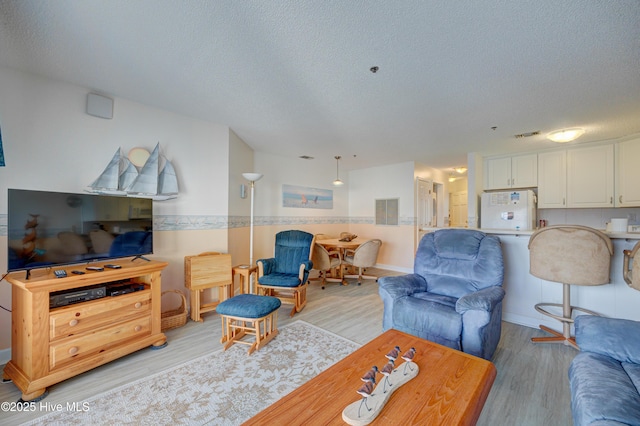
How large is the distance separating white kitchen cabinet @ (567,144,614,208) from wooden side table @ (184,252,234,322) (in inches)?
220

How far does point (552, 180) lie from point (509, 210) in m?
0.89

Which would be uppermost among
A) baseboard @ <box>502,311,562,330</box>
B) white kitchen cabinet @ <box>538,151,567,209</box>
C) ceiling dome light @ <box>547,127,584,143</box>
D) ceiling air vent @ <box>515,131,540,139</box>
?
ceiling air vent @ <box>515,131,540,139</box>

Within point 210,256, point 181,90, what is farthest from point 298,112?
point 210,256

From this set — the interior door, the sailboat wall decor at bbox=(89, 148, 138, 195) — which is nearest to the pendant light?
the interior door

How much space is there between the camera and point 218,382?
1878 millimetres

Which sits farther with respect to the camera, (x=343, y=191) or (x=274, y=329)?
(x=343, y=191)

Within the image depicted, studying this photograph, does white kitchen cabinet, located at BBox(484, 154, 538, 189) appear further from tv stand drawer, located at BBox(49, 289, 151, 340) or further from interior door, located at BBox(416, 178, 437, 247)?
tv stand drawer, located at BBox(49, 289, 151, 340)

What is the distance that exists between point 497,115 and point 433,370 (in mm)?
3040

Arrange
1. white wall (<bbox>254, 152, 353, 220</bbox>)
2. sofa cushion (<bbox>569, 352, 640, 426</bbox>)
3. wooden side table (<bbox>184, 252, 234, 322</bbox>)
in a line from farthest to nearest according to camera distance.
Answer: white wall (<bbox>254, 152, 353, 220</bbox>) < wooden side table (<bbox>184, 252, 234, 322</bbox>) < sofa cushion (<bbox>569, 352, 640, 426</bbox>)

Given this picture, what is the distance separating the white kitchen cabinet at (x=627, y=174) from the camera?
374cm

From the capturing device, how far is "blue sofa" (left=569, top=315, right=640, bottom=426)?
101 centimetres

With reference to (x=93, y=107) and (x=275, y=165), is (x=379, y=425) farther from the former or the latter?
(x=275, y=165)

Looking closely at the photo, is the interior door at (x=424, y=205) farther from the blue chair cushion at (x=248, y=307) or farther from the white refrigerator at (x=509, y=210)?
the blue chair cushion at (x=248, y=307)

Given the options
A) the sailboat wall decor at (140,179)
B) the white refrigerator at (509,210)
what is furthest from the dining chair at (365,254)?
the sailboat wall decor at (140,179)
